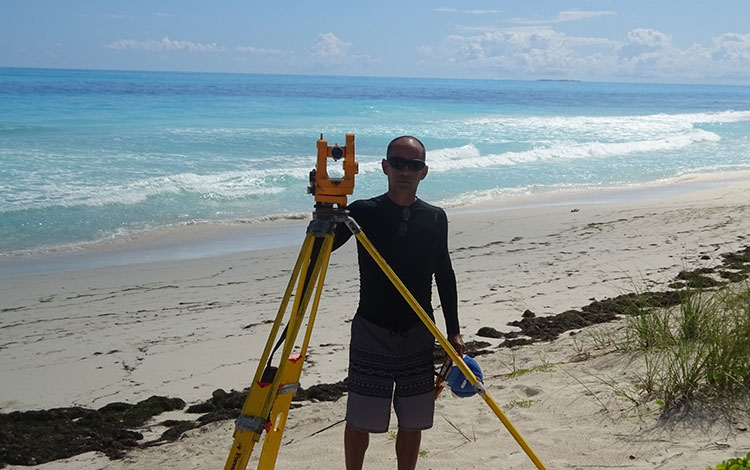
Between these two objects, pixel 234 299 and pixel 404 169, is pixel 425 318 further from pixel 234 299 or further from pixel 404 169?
pixel 234 299

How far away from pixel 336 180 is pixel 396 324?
682mm

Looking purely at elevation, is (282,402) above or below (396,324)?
below

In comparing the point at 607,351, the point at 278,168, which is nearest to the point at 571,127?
the point at 278,168

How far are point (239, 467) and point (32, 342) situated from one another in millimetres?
4390

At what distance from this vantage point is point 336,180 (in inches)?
109

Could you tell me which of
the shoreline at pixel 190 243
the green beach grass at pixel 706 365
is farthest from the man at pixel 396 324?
the shoreline at pixel 190 243

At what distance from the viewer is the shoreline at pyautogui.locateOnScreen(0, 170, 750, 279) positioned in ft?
30.9

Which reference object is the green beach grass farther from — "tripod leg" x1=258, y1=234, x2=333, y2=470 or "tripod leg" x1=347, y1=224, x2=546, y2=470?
"tripod leg" x1=258, y1=234, x2=333, y2=470

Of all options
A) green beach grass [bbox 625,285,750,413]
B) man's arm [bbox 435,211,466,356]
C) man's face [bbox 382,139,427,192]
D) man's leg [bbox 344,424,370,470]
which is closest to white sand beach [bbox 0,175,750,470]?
green beach grass [bbox 625,285,750,413]

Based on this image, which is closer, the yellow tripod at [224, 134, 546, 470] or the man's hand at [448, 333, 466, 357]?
the yellow tripod at [224, 134, 546, 470]

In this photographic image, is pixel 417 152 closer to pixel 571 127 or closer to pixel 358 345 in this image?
pixel 358 345

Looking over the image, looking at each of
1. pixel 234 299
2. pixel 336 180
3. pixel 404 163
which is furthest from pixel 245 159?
pixel 336 180

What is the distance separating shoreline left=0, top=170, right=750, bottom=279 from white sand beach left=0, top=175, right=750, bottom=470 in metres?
0.38

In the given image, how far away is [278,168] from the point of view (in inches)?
712
